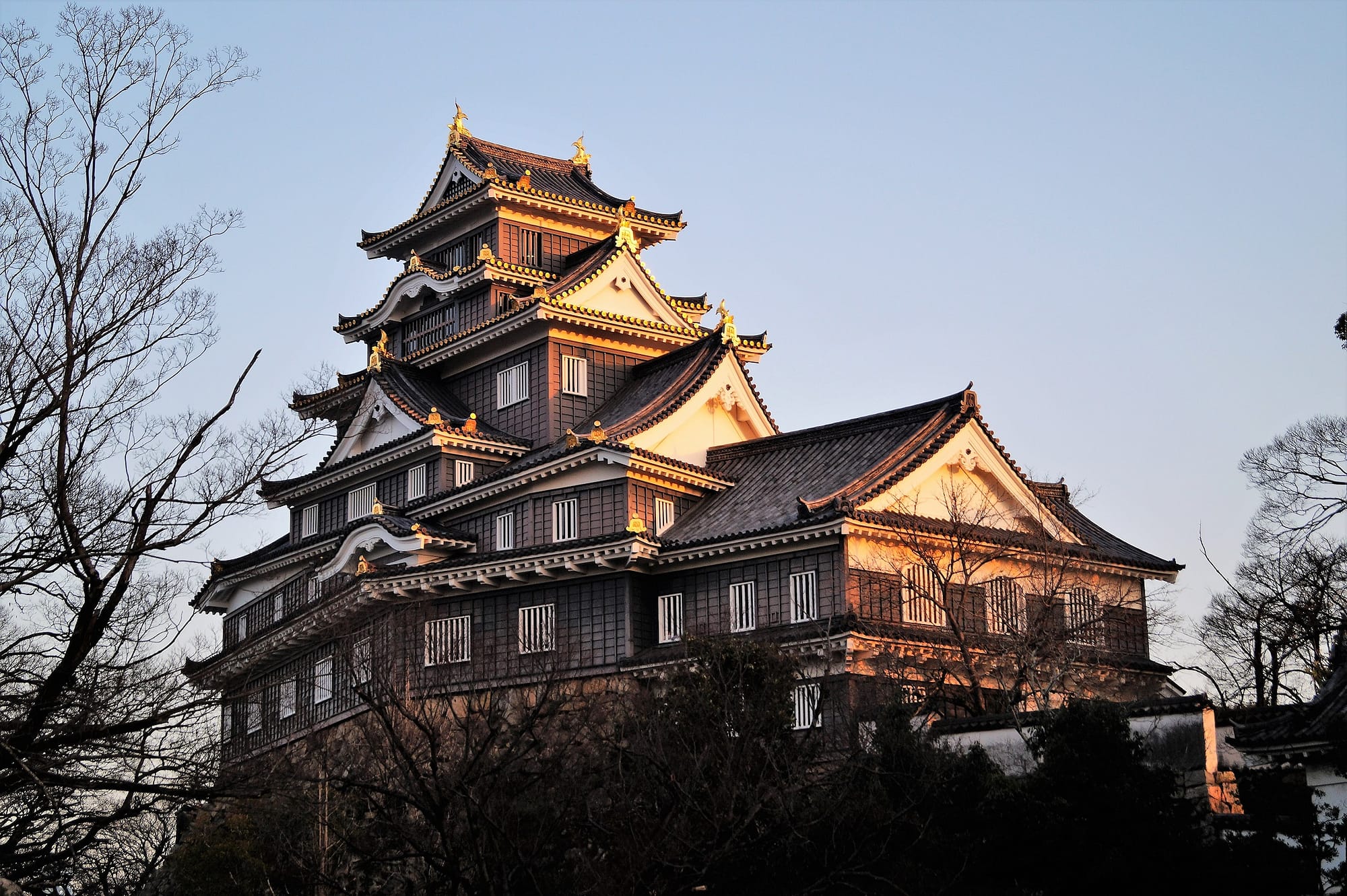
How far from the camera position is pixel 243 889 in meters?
28.6

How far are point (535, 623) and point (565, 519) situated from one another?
268cm

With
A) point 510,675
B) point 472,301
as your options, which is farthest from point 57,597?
point 472,301

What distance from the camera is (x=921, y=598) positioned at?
36875mm

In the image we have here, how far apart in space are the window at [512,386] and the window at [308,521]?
6.86 m

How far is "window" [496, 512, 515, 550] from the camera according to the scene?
40594 mm

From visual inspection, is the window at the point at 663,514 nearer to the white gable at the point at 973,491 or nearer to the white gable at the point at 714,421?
the white gable at the point at 714,421

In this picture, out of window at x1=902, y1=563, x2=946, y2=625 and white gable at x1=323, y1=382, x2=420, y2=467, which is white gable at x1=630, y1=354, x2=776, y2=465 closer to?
white gable at x1=323, y1=382, x2=420, y2=467

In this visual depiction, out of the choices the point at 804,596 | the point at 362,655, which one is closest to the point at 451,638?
the point at 362,655

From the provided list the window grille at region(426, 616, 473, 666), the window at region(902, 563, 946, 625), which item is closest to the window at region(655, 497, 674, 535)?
the window grille at region(426, 616, 473, 666)

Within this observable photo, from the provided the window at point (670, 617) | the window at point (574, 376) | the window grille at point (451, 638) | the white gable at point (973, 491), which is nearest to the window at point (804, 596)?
the white gable at point (973, 491)

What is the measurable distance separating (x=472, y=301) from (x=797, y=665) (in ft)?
70.7

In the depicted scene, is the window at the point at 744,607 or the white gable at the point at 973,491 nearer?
the window at the point at 744,607

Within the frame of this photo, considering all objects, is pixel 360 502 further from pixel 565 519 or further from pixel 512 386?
pixel 565 519

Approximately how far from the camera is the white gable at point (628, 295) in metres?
45.0
